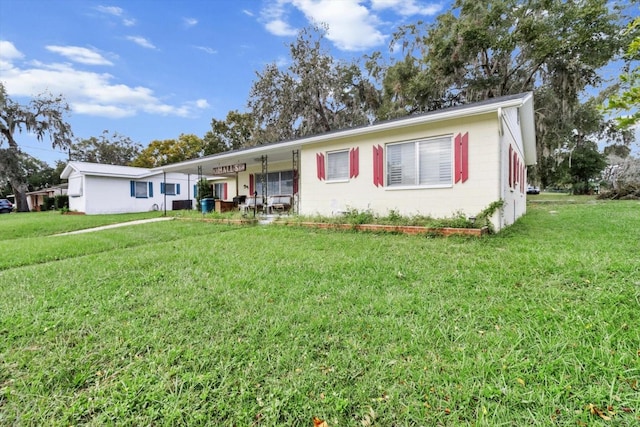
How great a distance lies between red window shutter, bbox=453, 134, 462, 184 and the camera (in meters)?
6.93

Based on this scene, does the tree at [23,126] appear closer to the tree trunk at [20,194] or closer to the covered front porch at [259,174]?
the tree trunk at [20,194]

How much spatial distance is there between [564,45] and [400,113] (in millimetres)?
8071

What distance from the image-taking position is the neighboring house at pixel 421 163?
261 inches

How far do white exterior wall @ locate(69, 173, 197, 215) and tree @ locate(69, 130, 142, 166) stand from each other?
24.2 m

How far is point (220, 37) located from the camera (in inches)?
527

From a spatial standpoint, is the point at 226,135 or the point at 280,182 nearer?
the point at 280,182

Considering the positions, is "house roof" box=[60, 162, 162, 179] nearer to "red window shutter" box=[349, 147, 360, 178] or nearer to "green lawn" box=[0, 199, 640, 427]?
"red window shutter" box=[349, 147, 360, 178]

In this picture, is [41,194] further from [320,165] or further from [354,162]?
[354,162]

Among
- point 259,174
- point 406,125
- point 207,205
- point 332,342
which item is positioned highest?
point 406,125

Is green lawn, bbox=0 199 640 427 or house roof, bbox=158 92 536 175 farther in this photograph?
house roof, bbox=158 92 536 175

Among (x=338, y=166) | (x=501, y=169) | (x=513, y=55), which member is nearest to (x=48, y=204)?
(x=338, y=166)

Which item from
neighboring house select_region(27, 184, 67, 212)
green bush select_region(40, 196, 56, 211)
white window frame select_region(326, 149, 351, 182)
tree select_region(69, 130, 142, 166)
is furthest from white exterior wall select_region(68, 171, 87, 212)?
tree select_region(69, 130, 142, 166)

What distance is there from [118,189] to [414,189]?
745 inches

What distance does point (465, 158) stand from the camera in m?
6.85
